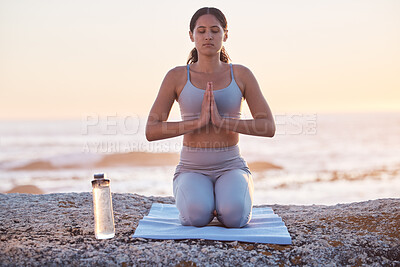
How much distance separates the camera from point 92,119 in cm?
2208

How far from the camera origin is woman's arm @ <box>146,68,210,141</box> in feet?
9.18

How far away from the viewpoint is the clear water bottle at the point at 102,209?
8.25ft

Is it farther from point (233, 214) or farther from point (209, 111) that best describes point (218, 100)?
point (233, 214)

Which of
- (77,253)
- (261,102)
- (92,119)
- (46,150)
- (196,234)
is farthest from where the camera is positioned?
(92,119)

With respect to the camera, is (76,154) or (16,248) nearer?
(16,248)

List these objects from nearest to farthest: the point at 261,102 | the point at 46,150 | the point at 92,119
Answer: the point at 261,102 < the point at 46,150 < the point at 92,119

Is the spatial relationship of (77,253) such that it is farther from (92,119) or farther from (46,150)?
(92,119)

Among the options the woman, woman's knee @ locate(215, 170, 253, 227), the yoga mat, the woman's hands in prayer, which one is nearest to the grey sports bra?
the woman

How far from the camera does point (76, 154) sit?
14.4 meters

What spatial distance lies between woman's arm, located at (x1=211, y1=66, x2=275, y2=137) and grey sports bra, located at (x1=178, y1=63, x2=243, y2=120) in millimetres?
87

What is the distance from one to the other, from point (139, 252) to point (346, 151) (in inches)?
537

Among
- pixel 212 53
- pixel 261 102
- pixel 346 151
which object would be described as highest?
pixel 212 53

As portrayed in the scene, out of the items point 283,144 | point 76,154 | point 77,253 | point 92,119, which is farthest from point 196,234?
point 92,119

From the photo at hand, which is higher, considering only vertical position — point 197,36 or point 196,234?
point 197,36
